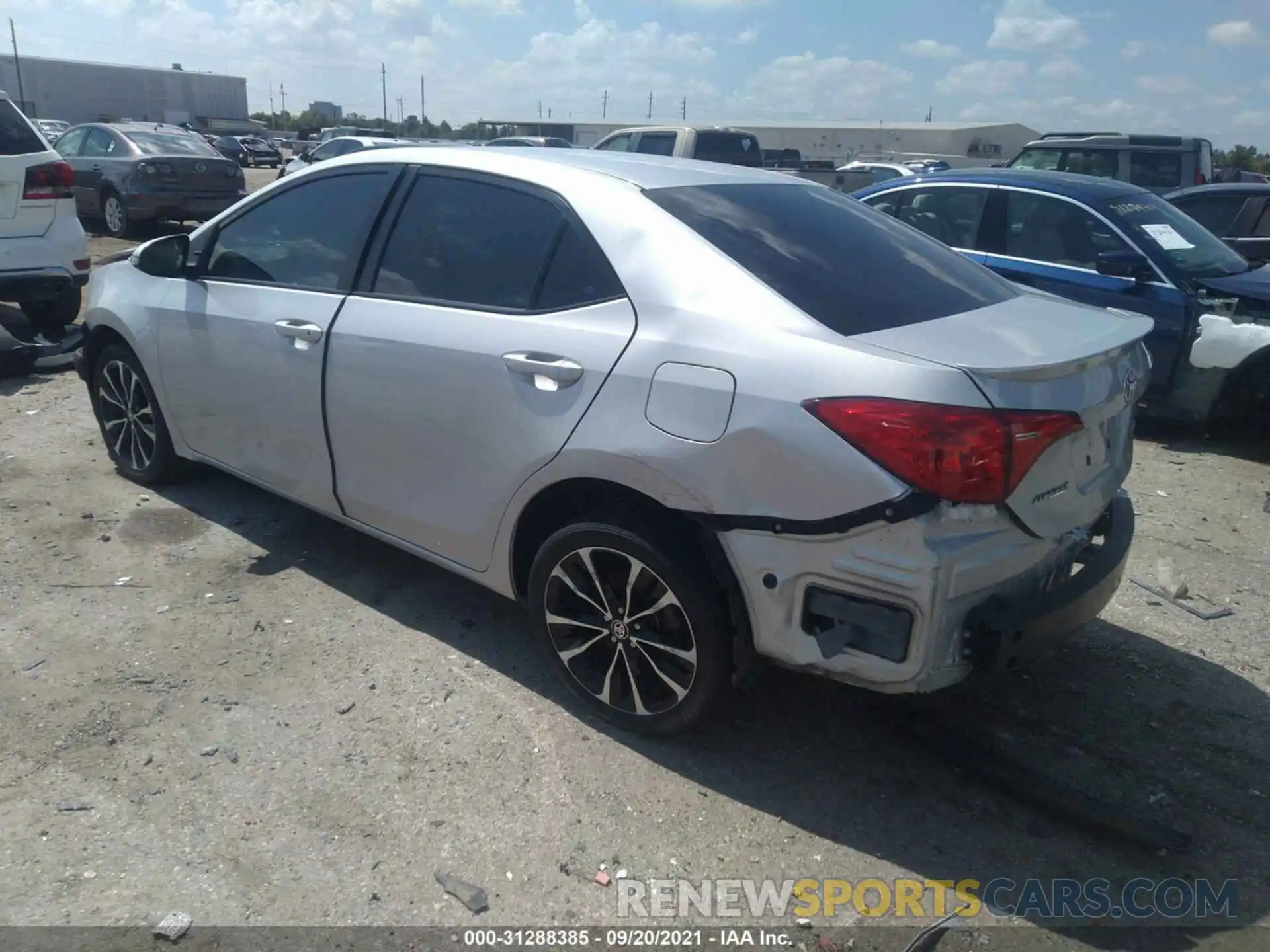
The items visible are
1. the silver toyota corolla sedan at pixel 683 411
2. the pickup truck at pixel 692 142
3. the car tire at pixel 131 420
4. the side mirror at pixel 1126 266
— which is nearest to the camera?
the silver toyota corolla sedan at pixel 683 411

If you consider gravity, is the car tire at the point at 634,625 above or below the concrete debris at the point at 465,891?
above

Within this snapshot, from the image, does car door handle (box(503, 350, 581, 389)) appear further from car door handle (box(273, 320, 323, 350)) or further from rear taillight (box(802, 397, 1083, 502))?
car door handle (box(273, 320, 323, 350))

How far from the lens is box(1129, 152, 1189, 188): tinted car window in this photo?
13266mm

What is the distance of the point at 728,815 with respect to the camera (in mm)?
2914

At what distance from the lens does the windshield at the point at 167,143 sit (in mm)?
14328

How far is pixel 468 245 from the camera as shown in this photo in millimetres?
3469

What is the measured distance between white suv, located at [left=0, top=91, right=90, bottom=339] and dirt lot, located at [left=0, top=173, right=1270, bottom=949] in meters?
3.75

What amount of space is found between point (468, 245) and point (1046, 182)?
5.18 m

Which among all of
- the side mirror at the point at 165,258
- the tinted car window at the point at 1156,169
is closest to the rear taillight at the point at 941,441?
the side mirror at the point at 165,258

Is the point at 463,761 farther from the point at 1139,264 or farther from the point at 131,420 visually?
the point at 1139,264

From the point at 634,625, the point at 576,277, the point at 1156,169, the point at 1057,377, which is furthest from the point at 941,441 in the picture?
the point at 1156,169

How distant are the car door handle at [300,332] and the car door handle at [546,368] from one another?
3.23ft

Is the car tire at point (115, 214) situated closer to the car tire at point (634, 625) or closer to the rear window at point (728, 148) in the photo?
the rear window at point (728, 148)

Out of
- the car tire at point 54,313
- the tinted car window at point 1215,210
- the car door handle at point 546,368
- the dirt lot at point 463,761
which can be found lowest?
the dirt lot at point 463,761
